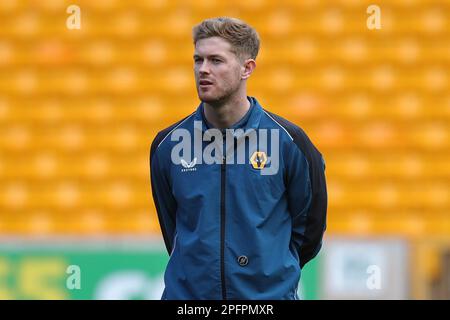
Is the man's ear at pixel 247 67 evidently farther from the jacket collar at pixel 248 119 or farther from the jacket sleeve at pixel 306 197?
the jacket sleeve at pixel 306 197

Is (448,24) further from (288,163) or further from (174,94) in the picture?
(288,163)

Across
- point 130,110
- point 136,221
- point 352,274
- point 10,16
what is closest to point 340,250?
point 352,274

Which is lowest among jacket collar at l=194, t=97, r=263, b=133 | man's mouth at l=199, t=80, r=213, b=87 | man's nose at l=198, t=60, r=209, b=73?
jacket collar at l=194, t=97, r=263, b=133

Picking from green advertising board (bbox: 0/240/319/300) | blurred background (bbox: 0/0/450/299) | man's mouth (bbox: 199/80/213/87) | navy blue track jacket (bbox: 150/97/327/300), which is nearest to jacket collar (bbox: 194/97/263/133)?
navy blue track jacket (bbox: 150/97/327/300)

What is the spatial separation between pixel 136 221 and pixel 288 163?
11.9ft

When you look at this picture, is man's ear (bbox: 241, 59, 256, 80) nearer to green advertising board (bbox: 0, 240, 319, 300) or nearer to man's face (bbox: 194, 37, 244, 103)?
man's face (bbox: 194, 37, 244, 103)

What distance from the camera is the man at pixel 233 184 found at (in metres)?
3.04

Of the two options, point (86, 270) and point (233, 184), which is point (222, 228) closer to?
point (233, 184)

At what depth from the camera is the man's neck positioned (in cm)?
312

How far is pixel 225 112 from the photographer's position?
3.12 metres

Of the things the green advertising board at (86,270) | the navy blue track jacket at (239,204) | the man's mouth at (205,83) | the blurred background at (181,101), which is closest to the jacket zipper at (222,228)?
the navy blue track jacket at (239,204)

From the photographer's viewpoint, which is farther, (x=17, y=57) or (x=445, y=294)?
(x=17, y=57)

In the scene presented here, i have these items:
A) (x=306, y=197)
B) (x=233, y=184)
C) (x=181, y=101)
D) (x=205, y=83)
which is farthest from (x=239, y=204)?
(x=181, y=101)
